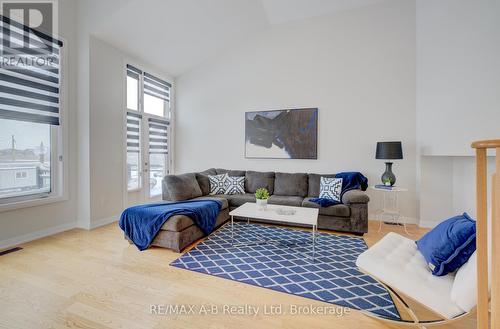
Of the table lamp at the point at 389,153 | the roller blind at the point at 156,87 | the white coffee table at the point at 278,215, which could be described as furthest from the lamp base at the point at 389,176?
the roller blind at the point at 156,87

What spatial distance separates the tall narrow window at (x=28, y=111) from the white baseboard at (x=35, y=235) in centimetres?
49

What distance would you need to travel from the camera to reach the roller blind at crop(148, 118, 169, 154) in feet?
15.3

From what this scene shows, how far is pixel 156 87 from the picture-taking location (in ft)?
15.7

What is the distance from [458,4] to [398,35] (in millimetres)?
Answer: 861

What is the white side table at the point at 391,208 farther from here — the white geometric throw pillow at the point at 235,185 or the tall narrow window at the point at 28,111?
the tall narrow window at the point at 28,111

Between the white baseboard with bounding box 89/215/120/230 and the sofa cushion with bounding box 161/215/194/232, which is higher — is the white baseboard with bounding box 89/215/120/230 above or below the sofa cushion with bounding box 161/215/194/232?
below

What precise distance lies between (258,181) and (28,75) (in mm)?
3630

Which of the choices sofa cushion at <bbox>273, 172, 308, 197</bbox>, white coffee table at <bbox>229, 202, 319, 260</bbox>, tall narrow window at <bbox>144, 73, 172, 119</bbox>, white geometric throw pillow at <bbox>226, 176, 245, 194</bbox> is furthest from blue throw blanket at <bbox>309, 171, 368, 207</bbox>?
tall narrow window at <bbox>144, 73, 172, 119</bbox>

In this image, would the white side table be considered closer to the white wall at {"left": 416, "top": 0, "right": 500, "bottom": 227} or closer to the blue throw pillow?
the white wall at {"left": 416, "top": 0, "right": 500, "bottom": 227}

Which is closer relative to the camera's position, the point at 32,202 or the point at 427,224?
the point at 32,202

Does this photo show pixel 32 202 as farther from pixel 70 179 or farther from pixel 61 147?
pixel 61 147

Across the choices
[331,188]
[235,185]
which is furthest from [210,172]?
[331,188]

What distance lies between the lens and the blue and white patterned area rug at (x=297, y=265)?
6.05 feet

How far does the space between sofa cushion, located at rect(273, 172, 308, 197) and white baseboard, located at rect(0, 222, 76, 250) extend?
3.35m
